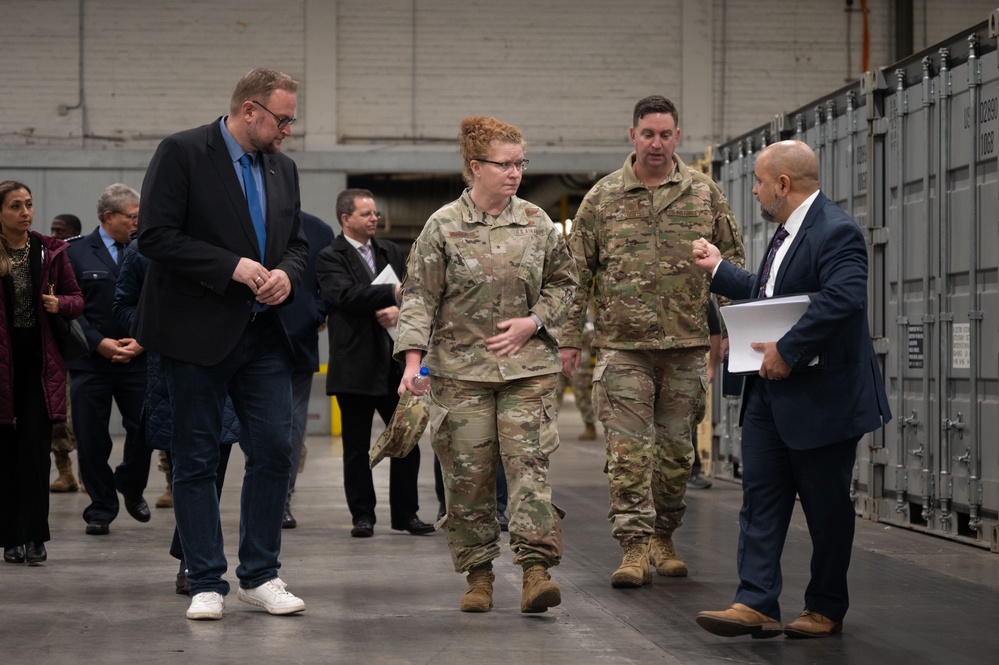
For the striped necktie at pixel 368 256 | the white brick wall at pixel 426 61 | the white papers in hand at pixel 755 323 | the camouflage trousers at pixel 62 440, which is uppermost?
the white brick wall at pixel 426 61

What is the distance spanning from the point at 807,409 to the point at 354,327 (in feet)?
12.0

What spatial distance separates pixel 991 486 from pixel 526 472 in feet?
10.5

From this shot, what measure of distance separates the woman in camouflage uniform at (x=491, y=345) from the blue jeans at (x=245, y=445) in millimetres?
510

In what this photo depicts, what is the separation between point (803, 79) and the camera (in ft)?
61.3

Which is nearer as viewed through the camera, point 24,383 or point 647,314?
point 647,314

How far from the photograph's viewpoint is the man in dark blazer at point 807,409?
180 inches

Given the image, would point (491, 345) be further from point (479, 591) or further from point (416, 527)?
point (416, 527)

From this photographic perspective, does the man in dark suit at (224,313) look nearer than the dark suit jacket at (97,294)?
Yes

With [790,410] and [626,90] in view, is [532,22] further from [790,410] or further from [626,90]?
[790,410]

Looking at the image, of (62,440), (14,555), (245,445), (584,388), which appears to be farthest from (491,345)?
(584,388)

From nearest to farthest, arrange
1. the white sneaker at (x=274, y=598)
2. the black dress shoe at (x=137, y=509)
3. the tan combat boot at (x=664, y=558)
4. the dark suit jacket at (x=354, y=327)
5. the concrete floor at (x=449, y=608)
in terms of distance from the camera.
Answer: the concrete floor at (x=449, y=608)
the white sneaker at (x=274, y=598)
the tan combat boot at (x=664, y=558)
the dark suit jacket at (x=354, y=327)
the black dress shoe at (x=137, y=509)

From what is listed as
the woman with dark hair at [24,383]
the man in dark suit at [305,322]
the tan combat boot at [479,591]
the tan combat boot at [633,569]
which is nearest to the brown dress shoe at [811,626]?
the tan combat boot at [633,569]

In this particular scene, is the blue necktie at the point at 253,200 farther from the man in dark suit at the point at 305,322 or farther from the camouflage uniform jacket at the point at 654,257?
the man in dark suit at the point at 305,322

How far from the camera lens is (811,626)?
15.7 feet
